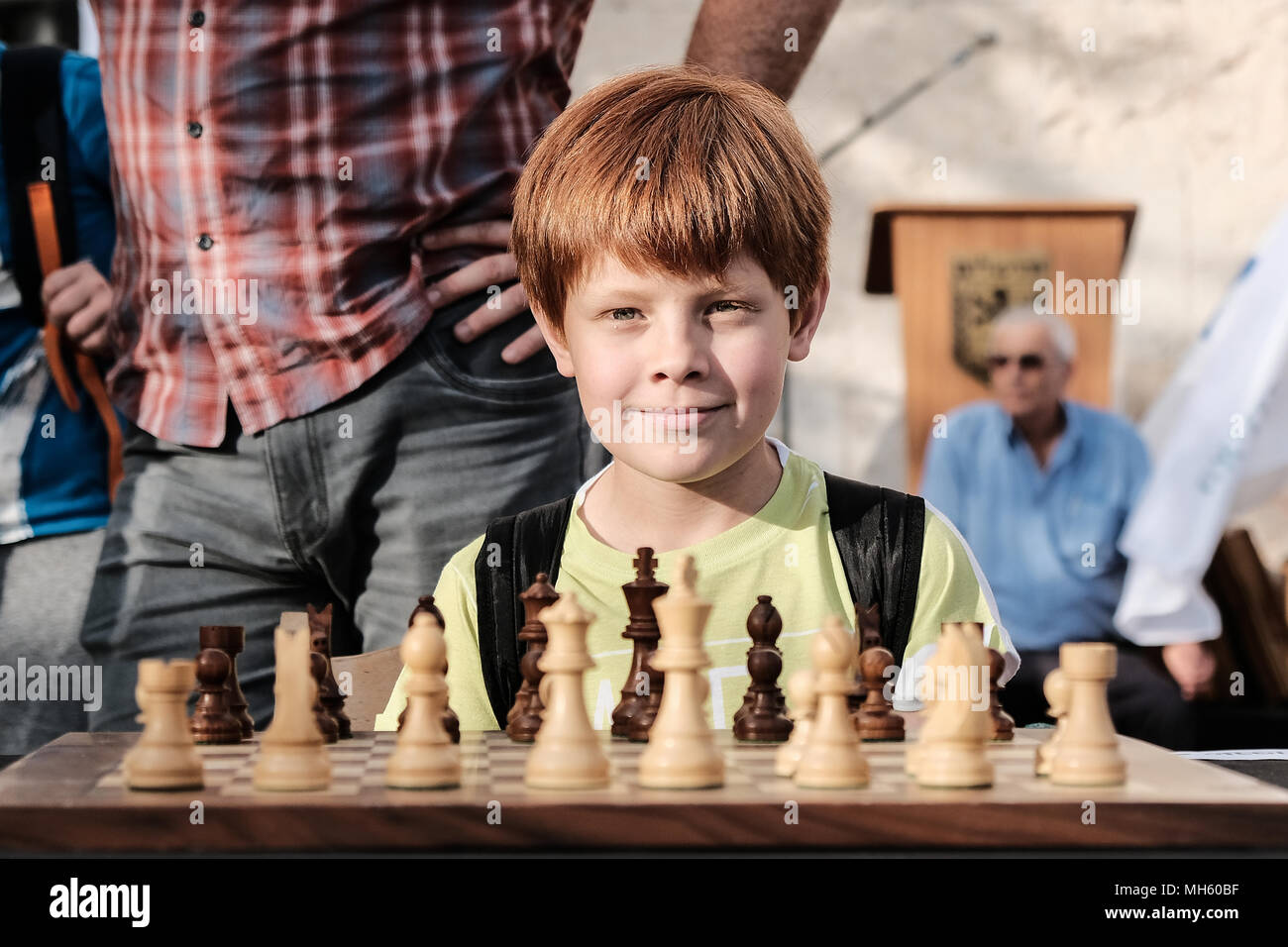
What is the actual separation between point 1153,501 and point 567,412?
5.30ft

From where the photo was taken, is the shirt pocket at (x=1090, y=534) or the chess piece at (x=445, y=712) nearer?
the chess piece at (x=445, y=712)

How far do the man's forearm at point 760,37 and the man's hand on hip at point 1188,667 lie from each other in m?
1.69

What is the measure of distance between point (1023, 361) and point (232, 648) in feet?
8.25

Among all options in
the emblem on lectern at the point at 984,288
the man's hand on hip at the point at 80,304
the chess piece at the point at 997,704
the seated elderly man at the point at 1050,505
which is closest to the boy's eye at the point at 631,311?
the chess piece at the point at 997,704

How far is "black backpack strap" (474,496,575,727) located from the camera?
189 centimetres

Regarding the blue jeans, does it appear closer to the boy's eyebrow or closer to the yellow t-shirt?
the yellow t-shirt

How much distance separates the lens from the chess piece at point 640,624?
1.67m

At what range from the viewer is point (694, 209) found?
1697mm

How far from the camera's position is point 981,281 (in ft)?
12.2

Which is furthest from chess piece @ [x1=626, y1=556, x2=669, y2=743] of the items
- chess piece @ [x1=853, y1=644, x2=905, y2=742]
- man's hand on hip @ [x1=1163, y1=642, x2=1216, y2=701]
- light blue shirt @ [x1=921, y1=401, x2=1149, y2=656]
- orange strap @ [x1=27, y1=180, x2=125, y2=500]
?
man's hand on hip @ [x1=1163, y1=642, x2=1216, y2=701]

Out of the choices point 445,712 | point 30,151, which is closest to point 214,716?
point 445,712

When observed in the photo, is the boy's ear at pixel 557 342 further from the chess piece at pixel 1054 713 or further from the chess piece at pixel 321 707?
the chess piece at pixel 1054 713
